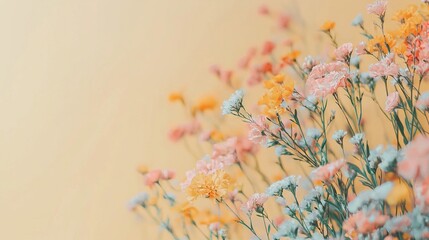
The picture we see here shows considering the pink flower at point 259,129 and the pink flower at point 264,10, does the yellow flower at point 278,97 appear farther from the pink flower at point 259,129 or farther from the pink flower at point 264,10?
the pink flower at point 264,10

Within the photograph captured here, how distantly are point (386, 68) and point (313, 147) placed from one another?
263 millimetres

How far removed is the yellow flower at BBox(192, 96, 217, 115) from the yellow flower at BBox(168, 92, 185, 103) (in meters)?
0.04

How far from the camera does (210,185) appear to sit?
1038mm

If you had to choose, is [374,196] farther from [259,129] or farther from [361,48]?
[361,48]

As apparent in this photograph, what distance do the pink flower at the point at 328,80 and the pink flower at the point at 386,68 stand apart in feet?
0.16

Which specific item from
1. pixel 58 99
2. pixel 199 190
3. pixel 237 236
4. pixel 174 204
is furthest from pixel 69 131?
pixel 199 190

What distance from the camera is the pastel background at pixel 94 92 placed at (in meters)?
1.54

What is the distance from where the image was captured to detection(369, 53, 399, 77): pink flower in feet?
3.22

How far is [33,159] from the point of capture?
157 cm

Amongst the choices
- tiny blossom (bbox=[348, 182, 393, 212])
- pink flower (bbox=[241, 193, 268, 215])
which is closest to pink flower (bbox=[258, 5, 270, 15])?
pink flower (bbox=[241, 193, 268, 215])

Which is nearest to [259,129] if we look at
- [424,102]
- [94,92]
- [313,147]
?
[313,147]

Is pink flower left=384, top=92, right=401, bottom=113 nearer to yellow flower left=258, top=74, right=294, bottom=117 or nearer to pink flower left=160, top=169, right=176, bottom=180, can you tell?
yellow flower left=258, top=74, right=294, bottom=117

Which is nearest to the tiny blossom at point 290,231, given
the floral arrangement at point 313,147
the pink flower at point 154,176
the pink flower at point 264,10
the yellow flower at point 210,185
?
the floral arrangement at point 313,147

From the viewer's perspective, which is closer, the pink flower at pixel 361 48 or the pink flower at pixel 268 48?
the pink flower at pixel 361 48
